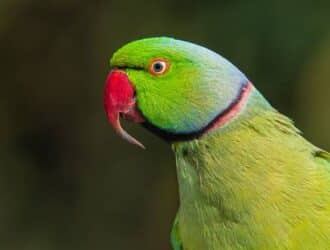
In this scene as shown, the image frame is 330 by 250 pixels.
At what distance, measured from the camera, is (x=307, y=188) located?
8.98ft

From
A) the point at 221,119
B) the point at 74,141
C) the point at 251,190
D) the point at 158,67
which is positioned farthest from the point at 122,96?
the point at 74,141

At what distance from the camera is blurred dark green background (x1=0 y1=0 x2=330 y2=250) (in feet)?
22.0

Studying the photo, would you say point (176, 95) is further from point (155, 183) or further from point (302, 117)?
point (155, 183)

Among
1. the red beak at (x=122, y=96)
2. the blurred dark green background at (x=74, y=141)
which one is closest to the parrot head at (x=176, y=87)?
the red beak at (x=122, y=96)

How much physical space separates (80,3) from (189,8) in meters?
0.87

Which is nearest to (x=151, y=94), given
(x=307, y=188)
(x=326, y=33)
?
(x=307, y=188)

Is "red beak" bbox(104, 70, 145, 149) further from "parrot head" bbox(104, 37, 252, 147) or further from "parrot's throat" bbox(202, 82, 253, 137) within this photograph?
"parrot's throat" bbox(202, 82, 253, 137)

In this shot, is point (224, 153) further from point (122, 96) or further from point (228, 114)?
point (122, 96)

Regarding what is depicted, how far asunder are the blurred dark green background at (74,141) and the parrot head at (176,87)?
12.1 feet

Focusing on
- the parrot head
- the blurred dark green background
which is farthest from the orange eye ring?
the blurred dark green background

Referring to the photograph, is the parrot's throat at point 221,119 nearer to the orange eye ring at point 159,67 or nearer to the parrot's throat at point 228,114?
the parrot's throat at point 228,114

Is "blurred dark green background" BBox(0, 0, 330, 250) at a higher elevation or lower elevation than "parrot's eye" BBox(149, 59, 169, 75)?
lower

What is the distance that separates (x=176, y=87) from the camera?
9.00 ft

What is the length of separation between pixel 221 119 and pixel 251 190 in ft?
0.71
